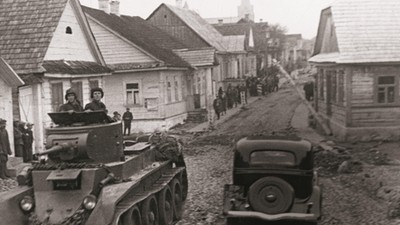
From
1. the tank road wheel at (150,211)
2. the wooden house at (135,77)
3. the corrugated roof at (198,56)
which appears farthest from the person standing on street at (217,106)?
the tank road wheel at (150,211)

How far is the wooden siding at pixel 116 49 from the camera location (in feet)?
89.2

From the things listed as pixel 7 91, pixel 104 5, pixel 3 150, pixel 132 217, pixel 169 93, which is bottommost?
pixel 132 217

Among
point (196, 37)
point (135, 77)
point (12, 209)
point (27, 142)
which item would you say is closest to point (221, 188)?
point (12, 209)

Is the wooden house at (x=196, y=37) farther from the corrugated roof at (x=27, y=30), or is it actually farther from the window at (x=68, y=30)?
the corrugated roof at (x=27, y=30)

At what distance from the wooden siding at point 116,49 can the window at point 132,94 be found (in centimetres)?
124

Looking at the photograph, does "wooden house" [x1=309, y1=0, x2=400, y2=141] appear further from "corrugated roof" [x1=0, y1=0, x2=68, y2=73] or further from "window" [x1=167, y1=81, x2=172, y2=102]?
"corrugated roof" [x1=0, y1=0, x2=68, y2=73]

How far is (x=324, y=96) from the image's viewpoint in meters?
26.7

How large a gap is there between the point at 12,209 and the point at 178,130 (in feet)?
61.0

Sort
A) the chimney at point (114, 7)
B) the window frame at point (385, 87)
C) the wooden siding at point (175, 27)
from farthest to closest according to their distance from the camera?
the wooden siding at point (175, 27) → the chimney at point (114, 7) → the window frame at point (385, 87)

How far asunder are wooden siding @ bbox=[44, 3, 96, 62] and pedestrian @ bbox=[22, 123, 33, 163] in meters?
2.92

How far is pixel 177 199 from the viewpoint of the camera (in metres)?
11.9

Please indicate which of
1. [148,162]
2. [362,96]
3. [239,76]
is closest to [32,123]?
[148,162]

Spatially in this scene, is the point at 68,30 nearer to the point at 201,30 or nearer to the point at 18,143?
the point at 18,143

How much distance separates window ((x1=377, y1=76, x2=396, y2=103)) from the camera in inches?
842
